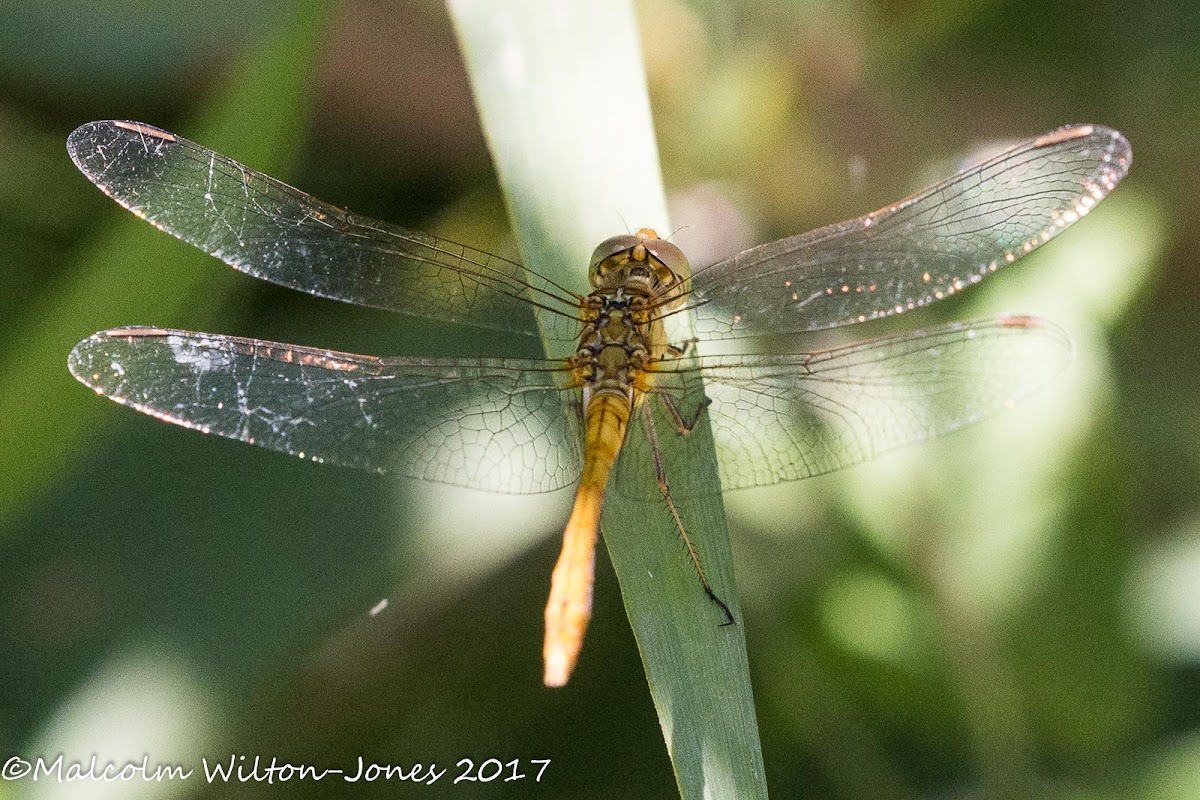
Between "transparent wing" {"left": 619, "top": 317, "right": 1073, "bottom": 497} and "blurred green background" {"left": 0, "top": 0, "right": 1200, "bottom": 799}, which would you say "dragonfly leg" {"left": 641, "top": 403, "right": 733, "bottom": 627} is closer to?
"transparent wing" {"left": 619, "top": 317, "right": 1073, "bottom": 497}

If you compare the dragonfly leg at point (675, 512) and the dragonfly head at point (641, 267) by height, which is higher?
the dragonfly head at point (641, 267)

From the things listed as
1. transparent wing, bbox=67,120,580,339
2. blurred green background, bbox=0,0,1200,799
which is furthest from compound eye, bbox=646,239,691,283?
blurred green background, bbox=0,0,1200,799

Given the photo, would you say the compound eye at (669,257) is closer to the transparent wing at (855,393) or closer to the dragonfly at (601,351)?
the dragonfly at (601,351)

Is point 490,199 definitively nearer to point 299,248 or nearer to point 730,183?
point 730,183

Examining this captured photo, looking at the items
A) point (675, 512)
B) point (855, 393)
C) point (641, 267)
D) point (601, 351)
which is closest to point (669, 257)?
point (641, 267)

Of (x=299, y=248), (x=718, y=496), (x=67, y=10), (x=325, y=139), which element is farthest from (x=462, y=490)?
(x=67, y=10)

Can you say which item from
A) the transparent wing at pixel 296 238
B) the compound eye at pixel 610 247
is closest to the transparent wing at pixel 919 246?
the compound eye at pixel 610 247

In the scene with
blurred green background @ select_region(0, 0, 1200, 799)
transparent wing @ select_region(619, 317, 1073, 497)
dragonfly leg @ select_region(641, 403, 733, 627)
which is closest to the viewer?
dragonfly leg @ select_region(641, 403, 733, 627)
